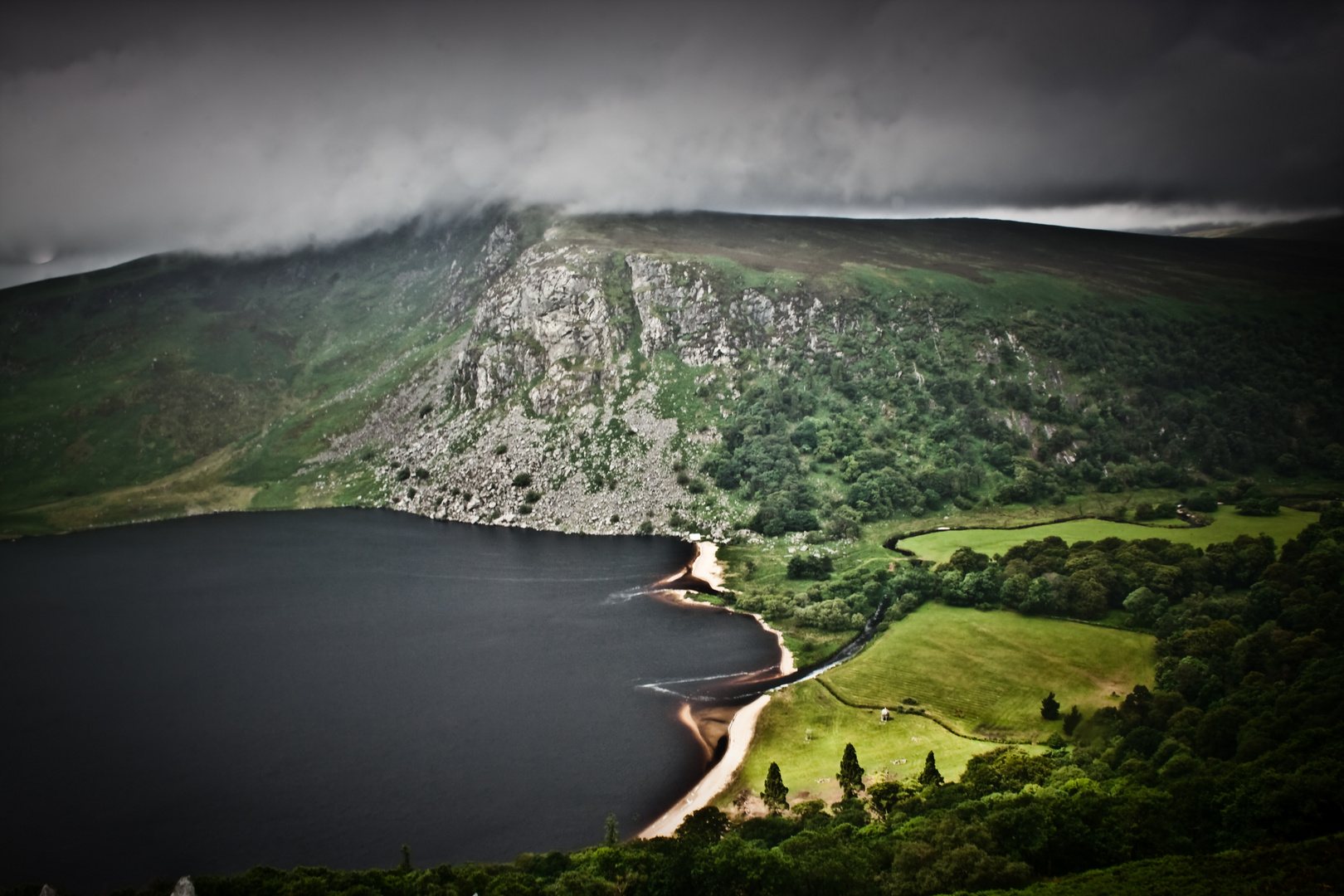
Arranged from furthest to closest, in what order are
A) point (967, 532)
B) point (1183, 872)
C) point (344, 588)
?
point (967, 532) → point (344, 588) → point (1183, 872)

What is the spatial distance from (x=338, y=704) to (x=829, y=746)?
169ft

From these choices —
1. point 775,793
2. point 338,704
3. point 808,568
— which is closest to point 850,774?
point 775,793

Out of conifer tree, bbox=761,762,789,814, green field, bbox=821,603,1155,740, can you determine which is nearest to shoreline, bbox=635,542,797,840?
conifer tree, bbox=761,762,789,814

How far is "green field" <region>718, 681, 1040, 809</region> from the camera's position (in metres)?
66.4

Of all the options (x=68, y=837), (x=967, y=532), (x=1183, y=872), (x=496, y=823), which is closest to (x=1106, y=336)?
(x=967, y=532)

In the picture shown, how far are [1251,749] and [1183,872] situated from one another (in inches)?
718

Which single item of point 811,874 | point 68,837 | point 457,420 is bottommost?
point 68,837

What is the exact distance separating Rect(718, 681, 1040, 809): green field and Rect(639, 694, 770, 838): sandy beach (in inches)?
31.0

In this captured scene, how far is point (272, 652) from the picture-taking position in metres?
95.0

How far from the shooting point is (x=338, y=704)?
266 feet

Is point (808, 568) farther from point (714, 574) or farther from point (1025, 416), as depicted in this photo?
point (1025, 416)

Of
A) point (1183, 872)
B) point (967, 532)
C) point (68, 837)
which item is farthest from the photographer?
point (967, 532)

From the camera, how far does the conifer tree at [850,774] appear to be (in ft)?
205

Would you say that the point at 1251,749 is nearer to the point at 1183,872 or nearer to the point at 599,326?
the point at 1183,872
